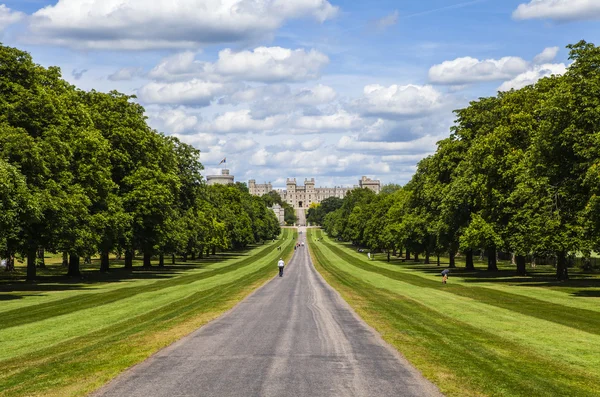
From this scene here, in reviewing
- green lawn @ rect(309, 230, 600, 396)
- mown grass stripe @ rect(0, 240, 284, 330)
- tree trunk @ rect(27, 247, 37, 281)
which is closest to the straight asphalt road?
green lawn @ rect(309, 230, 600, 396)

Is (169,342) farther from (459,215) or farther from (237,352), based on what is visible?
(459,215)

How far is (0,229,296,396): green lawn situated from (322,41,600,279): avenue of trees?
829 inches

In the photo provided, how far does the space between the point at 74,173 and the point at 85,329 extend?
100.0 ft

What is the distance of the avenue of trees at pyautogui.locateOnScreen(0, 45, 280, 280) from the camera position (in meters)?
40.9

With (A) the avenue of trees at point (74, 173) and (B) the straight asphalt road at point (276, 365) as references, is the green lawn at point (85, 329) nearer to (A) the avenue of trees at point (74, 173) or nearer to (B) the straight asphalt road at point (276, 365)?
(B) the straight asphalt road at point (276, 365)

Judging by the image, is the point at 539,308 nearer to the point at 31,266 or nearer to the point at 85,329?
the point at 85,329

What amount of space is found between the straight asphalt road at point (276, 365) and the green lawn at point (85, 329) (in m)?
0.93

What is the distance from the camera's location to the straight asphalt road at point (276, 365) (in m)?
12.8

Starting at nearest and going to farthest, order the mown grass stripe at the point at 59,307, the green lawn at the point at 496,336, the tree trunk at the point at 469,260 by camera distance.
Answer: the green lawn at the point at 496,336 → the mown grass stripe at the point at 59,307 → the tree trunk at the point at 469,260

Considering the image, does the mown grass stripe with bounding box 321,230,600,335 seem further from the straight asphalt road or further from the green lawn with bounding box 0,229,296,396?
the green lawn with bounding box 0,229,296,396

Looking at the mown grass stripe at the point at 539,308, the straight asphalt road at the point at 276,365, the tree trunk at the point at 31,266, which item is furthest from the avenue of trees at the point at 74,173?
the mown grass stripe at the point at 539,308

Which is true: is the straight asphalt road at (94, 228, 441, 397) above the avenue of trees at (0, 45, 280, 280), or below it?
below

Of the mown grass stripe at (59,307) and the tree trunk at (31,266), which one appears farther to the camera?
the tree trunk at (31,266)

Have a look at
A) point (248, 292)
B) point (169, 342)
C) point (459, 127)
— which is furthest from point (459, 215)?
point (169, 342)
